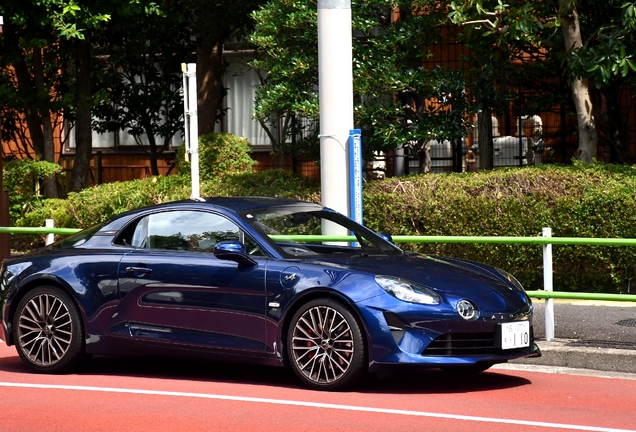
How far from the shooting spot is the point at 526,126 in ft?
61.5

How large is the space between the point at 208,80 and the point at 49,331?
12892 millimetres

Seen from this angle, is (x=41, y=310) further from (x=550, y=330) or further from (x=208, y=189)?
(x=208, y=189)

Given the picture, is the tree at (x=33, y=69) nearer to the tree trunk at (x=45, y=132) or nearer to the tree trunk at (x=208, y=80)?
the tree trunk at (x=45, y=132)

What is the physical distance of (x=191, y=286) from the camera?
8.71m

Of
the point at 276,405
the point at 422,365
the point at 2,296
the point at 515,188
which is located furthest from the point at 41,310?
the point at 515,188

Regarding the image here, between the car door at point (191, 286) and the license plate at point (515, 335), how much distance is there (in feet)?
5.68

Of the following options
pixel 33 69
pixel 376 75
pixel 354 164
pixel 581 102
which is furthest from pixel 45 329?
pixel 33 69

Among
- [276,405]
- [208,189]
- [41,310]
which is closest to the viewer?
[276,405]

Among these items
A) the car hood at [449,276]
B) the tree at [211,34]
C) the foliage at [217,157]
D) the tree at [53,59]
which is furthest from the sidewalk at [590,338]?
the tree at [211,34]

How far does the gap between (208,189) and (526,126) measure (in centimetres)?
555

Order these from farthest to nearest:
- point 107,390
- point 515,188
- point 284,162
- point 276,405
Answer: point 284,162 < point 515,188 < point 107,390 < point 276,405

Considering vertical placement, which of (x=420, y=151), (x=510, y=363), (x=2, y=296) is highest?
(x=420, y=151)

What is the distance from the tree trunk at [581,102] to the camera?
608 inches

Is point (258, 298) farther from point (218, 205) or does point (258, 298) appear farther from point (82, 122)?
point (82, 122)
